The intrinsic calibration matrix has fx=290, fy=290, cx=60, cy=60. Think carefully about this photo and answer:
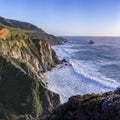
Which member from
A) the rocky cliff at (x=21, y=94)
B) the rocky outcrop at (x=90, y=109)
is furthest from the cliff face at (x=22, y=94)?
the rocky outcrop at (x=90, y=109)

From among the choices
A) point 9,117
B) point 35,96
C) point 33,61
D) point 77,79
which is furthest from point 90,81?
point 9,117

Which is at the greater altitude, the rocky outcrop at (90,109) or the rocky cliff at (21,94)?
the rocky outcrop at (90,109)

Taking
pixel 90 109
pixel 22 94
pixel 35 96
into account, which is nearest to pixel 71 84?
pixel 35 96

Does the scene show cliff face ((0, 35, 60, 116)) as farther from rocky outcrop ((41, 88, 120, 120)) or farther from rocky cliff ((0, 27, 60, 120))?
rocky outcrop ((41, 88, 120, 120))

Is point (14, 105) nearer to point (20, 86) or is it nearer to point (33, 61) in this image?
point (20, 86)

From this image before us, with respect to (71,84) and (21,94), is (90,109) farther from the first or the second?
(71,84)

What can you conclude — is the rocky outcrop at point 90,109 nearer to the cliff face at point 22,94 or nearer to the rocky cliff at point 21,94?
the rocky cliff at point 21,94

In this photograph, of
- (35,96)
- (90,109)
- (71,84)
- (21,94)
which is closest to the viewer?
(90,109)

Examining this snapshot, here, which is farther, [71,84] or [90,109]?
[71,84]
